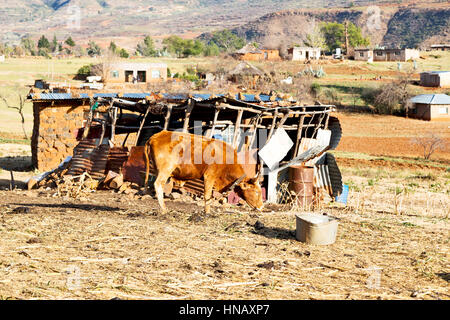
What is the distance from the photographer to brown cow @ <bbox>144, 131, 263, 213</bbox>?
38.1ft

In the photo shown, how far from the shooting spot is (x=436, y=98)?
49.4 meters

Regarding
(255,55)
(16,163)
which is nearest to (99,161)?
(16,163)

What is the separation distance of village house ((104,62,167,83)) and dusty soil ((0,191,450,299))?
2231 inches

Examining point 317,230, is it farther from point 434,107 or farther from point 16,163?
point 434,107

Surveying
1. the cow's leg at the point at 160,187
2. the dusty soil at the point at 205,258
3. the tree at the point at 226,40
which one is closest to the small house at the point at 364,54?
the tree at the point at 226,40

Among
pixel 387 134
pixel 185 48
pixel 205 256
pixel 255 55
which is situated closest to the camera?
pixel 205 256

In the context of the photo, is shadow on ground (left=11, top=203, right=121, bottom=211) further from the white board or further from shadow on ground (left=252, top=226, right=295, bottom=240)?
the white board

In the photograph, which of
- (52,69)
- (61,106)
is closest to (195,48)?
(52,69)

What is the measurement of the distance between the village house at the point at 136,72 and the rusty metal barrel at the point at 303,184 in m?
51.4

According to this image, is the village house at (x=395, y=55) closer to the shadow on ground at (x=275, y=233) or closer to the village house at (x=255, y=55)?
the village house at (x=255, y=55)

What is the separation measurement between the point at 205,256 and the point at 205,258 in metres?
0.10

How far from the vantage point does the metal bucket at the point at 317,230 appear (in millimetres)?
9086

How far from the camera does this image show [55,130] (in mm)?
23922
